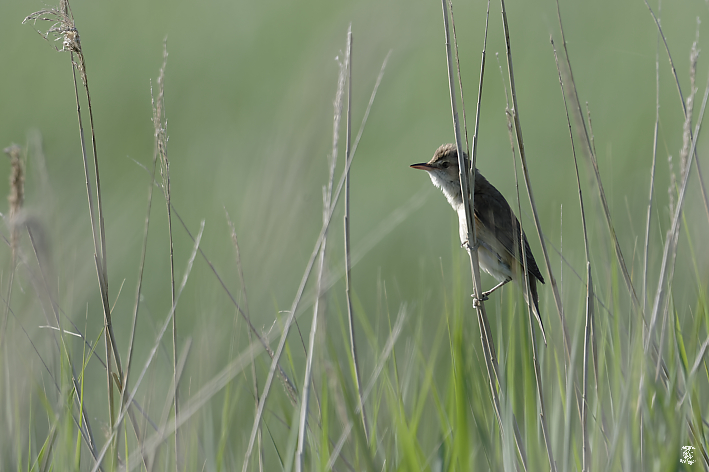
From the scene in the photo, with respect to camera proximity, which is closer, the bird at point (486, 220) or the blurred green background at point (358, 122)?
the bird at point (486, 220)

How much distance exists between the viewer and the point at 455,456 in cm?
163

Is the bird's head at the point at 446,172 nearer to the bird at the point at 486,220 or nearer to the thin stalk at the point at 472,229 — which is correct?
the bird at the point at 486,220

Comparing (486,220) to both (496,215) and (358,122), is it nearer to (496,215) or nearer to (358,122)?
(496,215)

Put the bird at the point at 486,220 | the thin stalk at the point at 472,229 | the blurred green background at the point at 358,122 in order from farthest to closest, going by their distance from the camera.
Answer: the blurred green background at the point at 358,122 → the bird at the point at 486,220 → the thin stalk at the point at 472,229

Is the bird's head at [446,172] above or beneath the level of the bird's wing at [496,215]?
above

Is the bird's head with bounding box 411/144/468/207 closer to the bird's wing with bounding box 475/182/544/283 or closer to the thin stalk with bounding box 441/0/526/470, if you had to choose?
the bird's wing with bounding box 475/182/544/283

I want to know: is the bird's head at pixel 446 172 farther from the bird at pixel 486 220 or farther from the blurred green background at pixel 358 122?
the blurred green background at pixel 358 122

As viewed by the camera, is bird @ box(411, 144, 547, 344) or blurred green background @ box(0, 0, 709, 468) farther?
blurred green background @ box(0, 0, 709, 468)

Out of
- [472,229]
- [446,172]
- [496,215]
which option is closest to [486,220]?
[496,215]

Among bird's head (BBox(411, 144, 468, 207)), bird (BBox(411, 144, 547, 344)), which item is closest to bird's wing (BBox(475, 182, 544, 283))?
bird (BBox(411, 144, 547, 344))

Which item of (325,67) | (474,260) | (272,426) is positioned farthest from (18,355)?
(272,426)

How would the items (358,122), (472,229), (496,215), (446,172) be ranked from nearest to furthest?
(472,229)
(446,172)
(496,215)
(358,122)

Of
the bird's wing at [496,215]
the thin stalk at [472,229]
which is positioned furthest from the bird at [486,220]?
the thin stalk at [472,229]

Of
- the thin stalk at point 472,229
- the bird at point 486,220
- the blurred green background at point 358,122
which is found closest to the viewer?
the thin stalk at point 472,229
